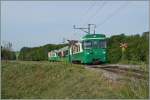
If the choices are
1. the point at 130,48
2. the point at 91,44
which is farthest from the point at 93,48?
the point at 130,48

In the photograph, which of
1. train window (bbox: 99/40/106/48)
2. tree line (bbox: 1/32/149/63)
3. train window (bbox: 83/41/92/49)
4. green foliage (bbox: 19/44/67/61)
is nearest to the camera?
train window (bbox: 83/41/92/49)

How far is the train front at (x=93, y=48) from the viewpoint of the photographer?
33969 millimetres

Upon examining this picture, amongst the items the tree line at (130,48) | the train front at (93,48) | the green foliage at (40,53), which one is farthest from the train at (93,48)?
the green foliage at (40,53)

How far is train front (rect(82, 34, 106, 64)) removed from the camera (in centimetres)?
3397

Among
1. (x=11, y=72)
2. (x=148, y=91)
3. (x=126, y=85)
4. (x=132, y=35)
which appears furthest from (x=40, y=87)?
(x=132, y=35)

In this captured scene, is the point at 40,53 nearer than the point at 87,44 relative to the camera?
No

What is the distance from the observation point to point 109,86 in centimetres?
1432

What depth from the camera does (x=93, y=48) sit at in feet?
113

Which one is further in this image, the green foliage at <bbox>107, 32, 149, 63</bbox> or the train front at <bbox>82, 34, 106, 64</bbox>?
the green foliage at <bbox>107, 32, 149, 63</bbox>

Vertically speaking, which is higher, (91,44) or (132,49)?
(91,44)

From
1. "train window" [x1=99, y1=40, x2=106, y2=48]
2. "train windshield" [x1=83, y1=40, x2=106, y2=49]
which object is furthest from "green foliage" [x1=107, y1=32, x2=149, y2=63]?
"train windshield" [x1=83, y1=40, x2=106, y2=49]

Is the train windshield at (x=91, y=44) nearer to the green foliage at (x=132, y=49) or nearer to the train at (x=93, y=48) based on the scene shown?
the train at (x=93, y=48)

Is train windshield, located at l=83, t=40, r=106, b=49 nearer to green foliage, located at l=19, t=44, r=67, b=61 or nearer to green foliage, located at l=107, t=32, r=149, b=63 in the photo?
green foliage, located at l=107, t=32, r=149, b=63

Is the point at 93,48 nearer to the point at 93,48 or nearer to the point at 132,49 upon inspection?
the point at 93,48
